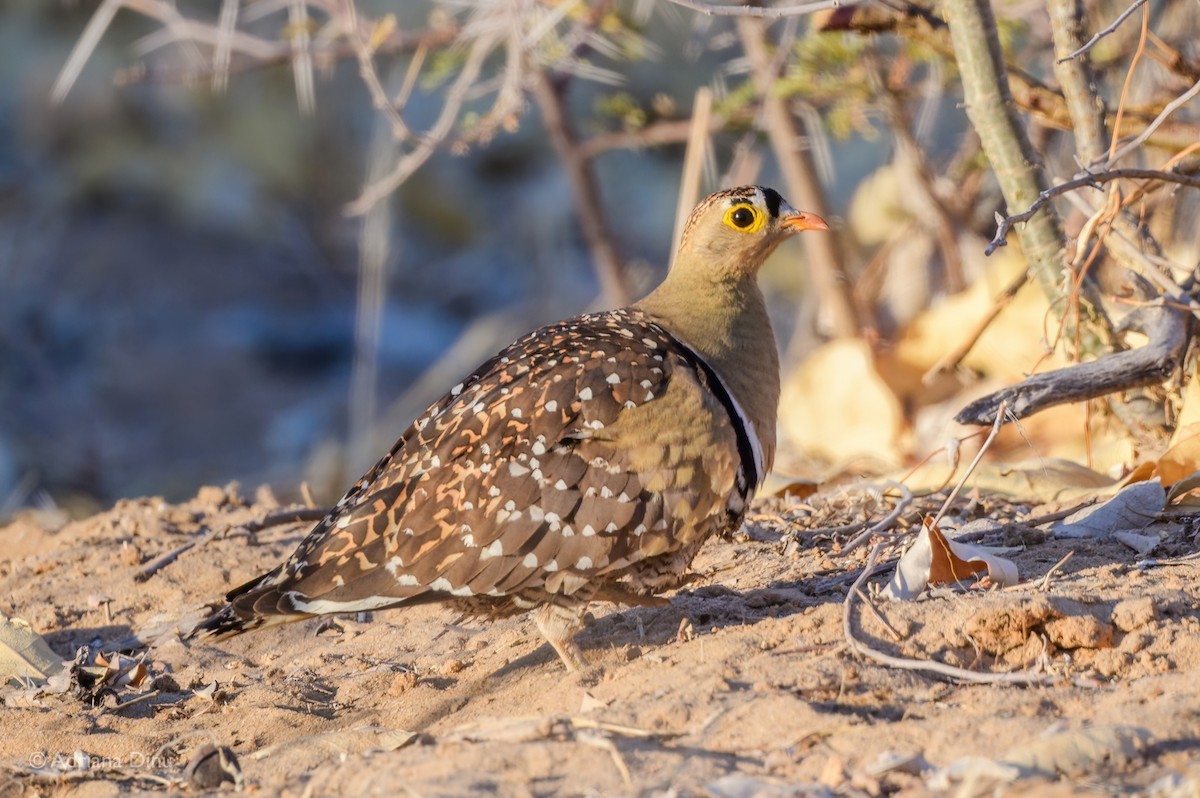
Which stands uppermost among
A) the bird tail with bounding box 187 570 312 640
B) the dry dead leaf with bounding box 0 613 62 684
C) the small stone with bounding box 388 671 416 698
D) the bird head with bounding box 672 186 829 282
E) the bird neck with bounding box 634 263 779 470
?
the bird head with bounding box 672 186 829 282

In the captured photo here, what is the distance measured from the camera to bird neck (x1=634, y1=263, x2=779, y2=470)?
4.49 meters

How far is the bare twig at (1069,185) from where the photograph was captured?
146 inches

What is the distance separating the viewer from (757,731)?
3184 mm

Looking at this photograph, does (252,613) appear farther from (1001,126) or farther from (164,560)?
(1001,126)

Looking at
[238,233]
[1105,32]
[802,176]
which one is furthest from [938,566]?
[238,233]

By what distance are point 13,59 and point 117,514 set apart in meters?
10.7

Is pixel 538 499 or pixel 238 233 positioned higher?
pixel 238 233

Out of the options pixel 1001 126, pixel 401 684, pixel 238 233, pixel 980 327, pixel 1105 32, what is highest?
pixel 1105 32

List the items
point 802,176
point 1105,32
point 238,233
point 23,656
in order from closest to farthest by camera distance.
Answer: point 1105,32 < point 23,656 < point 802,176 < point 238,233

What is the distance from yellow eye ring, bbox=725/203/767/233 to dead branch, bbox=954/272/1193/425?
99cm

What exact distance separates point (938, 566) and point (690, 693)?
1068 millimetres

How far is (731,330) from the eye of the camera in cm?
469

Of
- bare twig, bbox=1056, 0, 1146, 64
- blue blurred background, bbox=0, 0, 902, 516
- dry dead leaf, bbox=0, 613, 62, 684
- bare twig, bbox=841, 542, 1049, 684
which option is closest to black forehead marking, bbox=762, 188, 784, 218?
bare twig, bbox=1056, 0, 1146, 64

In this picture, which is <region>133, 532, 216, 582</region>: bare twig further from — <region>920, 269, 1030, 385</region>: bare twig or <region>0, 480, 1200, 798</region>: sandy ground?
<region>920, 269, 1030, 385</region>: bare twig
